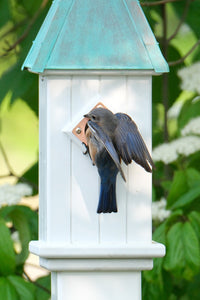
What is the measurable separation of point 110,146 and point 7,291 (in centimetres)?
94

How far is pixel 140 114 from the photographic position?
2.07 m

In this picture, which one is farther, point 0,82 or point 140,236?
point 0,82

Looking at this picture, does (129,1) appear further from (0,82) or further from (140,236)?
(0,82)

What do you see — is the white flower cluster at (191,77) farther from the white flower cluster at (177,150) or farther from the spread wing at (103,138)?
the spread wing at (103,138)

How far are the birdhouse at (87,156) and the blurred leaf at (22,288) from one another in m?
0.69

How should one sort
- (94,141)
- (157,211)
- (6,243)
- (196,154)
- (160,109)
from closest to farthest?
(94,141) → (6,243) → (157,211) → (196,154) → (160,109)

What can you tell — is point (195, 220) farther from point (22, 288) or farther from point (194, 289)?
point (194, 289)

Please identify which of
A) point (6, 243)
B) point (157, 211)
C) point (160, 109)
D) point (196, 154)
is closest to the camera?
point (6, 243)

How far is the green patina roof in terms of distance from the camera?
2.02m

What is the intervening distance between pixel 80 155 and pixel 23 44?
4.94ft

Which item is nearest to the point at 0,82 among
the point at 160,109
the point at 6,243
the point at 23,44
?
the point at 23,44

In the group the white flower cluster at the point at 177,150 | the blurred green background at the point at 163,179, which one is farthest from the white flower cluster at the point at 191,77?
the white flower cluster at the point at 177,150

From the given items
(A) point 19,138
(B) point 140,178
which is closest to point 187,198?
(B) point 140,178

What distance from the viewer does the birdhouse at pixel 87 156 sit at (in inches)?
79.7
